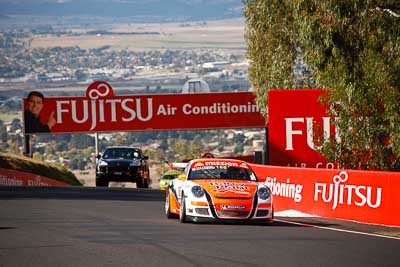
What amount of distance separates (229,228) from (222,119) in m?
38.9

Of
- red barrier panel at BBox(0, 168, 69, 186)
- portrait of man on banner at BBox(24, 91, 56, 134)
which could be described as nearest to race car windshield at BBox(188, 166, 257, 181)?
red barrier panel at BBox(0, 168, 69, 186)

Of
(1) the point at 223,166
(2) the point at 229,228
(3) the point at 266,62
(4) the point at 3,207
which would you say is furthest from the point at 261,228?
(3) the point at 266,62

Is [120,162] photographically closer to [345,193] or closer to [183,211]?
[345,193]

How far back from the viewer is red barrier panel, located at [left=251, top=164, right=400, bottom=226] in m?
20.5

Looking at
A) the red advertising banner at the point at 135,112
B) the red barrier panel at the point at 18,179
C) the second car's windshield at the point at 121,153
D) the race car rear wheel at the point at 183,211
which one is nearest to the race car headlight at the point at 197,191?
→ the race car rear wheel at the point at 183,211

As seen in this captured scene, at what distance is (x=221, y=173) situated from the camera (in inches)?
818

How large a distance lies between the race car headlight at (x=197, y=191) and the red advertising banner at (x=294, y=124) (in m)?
11.4

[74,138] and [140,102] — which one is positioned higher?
[140,102]

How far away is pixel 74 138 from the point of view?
542ft

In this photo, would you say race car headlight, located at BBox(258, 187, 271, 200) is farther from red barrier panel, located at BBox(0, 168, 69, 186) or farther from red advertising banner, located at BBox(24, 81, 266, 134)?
red advertising banner, located at BBox(24, 81, 266, 134)

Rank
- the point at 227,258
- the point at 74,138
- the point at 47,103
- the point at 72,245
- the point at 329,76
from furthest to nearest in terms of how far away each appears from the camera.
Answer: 1. the point at 74,138
2. the point at 47,103
3. the point at 329,76
4. the point at 72,245
5. the point at 227,258

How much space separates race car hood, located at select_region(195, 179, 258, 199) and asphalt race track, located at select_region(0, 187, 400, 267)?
546 millimetres

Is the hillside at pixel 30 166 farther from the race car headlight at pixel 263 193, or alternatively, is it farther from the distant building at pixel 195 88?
the race car headlight at pixel 263 193

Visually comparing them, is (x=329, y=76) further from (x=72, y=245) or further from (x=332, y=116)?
(x=72, y=245)
